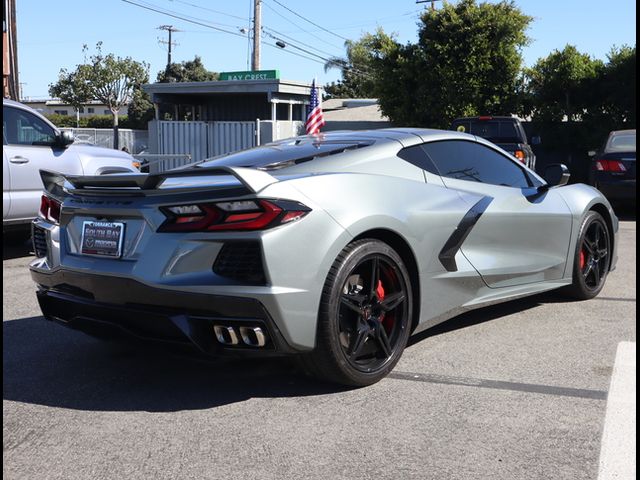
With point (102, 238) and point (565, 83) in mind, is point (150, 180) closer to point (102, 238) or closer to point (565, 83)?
point (102, 238)

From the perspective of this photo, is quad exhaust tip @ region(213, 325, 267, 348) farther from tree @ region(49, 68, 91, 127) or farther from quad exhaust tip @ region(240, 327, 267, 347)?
tree @ region(49, 68, 91, 127)

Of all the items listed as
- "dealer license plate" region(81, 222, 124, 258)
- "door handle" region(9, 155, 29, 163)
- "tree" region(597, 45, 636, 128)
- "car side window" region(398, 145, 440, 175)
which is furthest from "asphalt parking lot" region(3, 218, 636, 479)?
"tree" region(597, 45, 636, 128)

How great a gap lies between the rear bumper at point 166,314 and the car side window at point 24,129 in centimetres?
508

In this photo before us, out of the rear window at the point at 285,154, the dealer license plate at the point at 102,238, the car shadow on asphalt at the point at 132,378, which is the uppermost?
the rear window at the point at 285,154

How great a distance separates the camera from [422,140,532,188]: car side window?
4828 millimetres

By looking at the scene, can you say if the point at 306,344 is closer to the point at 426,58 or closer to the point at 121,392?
the point at 121,392

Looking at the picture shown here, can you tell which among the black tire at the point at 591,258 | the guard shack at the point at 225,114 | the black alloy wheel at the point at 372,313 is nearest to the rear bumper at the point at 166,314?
the black alloy wheel at the point at 372,313

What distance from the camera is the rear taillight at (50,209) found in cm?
423

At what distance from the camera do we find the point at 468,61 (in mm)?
22484

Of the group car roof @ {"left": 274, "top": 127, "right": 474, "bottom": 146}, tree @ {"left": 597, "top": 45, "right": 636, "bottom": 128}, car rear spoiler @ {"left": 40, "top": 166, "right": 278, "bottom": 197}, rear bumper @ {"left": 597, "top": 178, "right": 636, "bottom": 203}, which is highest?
tree @ {"left": 597, "top": 45, "right": 636, "bottom": 128}

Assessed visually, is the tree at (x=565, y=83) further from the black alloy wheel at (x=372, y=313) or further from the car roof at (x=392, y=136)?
the black alloy wheel at (x=372, y=313)

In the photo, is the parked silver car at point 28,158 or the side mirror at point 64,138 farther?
the side mirror at point 64,138

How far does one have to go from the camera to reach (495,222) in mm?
4895

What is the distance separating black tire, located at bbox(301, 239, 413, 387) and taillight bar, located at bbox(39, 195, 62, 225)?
168cm
